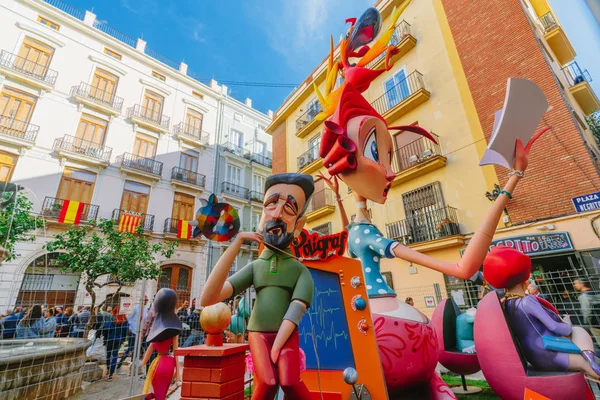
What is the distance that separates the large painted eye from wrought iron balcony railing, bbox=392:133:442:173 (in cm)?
721

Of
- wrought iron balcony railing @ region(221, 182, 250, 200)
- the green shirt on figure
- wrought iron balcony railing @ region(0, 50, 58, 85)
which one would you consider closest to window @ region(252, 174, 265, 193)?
wrought iron balcony railing @ region(221, 182, 250, 200)

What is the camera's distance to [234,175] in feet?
66.3

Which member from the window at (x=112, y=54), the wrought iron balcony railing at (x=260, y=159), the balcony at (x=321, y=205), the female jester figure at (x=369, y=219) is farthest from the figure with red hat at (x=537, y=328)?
the window at (x=112, y=54)

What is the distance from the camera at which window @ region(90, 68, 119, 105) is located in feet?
50.3

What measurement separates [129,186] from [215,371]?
52.8 ft

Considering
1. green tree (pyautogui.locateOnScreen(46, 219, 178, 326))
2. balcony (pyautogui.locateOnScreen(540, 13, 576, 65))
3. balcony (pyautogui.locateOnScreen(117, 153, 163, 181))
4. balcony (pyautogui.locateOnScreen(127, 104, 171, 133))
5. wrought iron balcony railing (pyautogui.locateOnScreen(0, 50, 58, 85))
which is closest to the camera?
balcony (pyautogui.locateOnScreen(540, 13, 576, 65))

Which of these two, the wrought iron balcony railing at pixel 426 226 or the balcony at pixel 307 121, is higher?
the balcony at pixel 307 121

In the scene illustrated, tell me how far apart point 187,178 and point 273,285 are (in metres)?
17.0

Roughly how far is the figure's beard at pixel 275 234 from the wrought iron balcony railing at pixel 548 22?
11.3 m

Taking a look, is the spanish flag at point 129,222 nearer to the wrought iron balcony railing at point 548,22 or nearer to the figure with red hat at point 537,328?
the figure with red hat at point 537,328

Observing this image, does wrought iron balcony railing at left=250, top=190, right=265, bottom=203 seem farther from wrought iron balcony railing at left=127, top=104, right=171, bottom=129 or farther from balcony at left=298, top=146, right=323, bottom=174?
balcony at left=298, top=146, right=323, bottom=174

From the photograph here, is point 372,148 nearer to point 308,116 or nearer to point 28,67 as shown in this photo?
point 308,116

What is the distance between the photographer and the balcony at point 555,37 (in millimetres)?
8414

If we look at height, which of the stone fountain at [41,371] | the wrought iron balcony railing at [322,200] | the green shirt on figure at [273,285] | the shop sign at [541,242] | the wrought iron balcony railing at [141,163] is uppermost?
the wrought iron balcony railing at [141,163]
